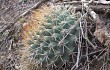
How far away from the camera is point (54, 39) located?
2559mm

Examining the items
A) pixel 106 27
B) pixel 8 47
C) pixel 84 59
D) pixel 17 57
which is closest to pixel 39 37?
pixel 84 59

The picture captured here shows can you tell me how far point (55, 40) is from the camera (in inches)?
101

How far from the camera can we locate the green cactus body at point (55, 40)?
2.56m

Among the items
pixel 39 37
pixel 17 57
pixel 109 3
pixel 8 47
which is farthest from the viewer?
pixel 8 47

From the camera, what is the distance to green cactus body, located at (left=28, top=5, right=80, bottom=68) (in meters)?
2.56

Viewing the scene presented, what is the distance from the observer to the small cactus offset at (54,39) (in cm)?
257

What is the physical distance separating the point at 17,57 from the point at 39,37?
1.09 m

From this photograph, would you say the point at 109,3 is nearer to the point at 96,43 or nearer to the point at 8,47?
the point at 96,43

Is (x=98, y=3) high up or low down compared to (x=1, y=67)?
up

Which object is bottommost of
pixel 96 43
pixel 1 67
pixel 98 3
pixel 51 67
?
pixel 1 67

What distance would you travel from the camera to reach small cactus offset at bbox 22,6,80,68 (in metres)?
2.57

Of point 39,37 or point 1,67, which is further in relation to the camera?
point 1,67

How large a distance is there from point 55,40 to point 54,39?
0.05 feet

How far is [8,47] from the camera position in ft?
12.8
